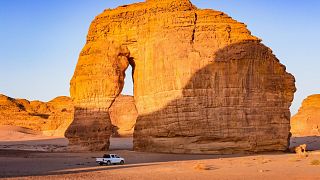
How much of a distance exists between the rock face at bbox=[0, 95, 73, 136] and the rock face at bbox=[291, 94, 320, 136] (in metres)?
41.0

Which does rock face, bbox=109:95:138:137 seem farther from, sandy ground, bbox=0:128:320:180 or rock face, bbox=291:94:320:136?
sandy ground, bbox=0:128:320:180

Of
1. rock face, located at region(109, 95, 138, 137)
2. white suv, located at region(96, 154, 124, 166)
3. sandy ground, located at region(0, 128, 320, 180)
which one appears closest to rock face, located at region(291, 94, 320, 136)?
rock face, located at region(109, 95, 138, 137)

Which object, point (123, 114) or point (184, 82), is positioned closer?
point (184, 82)

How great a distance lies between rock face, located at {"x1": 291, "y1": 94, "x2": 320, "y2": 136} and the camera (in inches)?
3411

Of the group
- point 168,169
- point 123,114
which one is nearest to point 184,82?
point 168,169

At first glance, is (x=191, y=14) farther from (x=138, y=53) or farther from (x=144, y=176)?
(x=144, y=176)

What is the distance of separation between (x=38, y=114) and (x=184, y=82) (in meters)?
73.5

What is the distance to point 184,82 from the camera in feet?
124

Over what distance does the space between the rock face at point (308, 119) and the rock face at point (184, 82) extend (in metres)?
49.8

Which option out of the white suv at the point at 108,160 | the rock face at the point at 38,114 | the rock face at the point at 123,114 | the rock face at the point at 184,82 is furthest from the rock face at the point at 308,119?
the white suv at the point at 108,160

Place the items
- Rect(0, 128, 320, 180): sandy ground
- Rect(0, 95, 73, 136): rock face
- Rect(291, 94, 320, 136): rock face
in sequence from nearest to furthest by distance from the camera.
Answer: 1. Rect(0, 128, 320, 180): sandy ground
2. Rect(291, 94, 320, 136): rock face
3. Rect(0, 95, 73, 136): rock face

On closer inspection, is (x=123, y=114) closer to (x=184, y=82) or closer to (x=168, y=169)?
(x=184, y=82)

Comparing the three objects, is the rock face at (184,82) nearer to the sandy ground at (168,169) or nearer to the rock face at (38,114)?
the sandy ground at (168,169)

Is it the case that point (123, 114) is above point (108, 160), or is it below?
above
